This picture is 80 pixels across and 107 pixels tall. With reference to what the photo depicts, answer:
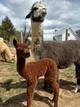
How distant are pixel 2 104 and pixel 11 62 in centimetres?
800

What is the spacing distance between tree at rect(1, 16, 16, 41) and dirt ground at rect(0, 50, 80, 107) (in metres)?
29.9

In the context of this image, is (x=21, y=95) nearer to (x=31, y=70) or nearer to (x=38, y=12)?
(x=31, y=70)

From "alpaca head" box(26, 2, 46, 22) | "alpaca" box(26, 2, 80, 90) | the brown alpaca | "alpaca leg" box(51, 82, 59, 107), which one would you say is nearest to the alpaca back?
the brown alpaca

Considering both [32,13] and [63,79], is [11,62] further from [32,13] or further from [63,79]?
[32,13]

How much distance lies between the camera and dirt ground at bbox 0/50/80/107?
336 inches

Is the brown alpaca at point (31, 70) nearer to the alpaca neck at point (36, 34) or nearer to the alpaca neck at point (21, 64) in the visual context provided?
the alpaca neck at point (21, 64)

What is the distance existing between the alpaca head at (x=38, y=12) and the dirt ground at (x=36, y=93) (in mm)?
2045

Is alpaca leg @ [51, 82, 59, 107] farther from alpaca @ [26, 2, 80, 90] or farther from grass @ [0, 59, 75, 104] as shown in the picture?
alpaca @ [26, 2, 80, 90]

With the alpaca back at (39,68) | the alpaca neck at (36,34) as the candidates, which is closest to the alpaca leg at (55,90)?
the alpaca back at (39,68)

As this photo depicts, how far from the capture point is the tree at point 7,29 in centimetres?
4176

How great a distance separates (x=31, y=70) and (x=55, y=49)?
6.65 feet

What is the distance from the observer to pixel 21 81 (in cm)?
1095

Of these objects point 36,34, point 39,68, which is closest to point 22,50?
point 39,68

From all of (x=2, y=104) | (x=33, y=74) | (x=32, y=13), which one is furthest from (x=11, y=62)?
(x=33, y=74)
